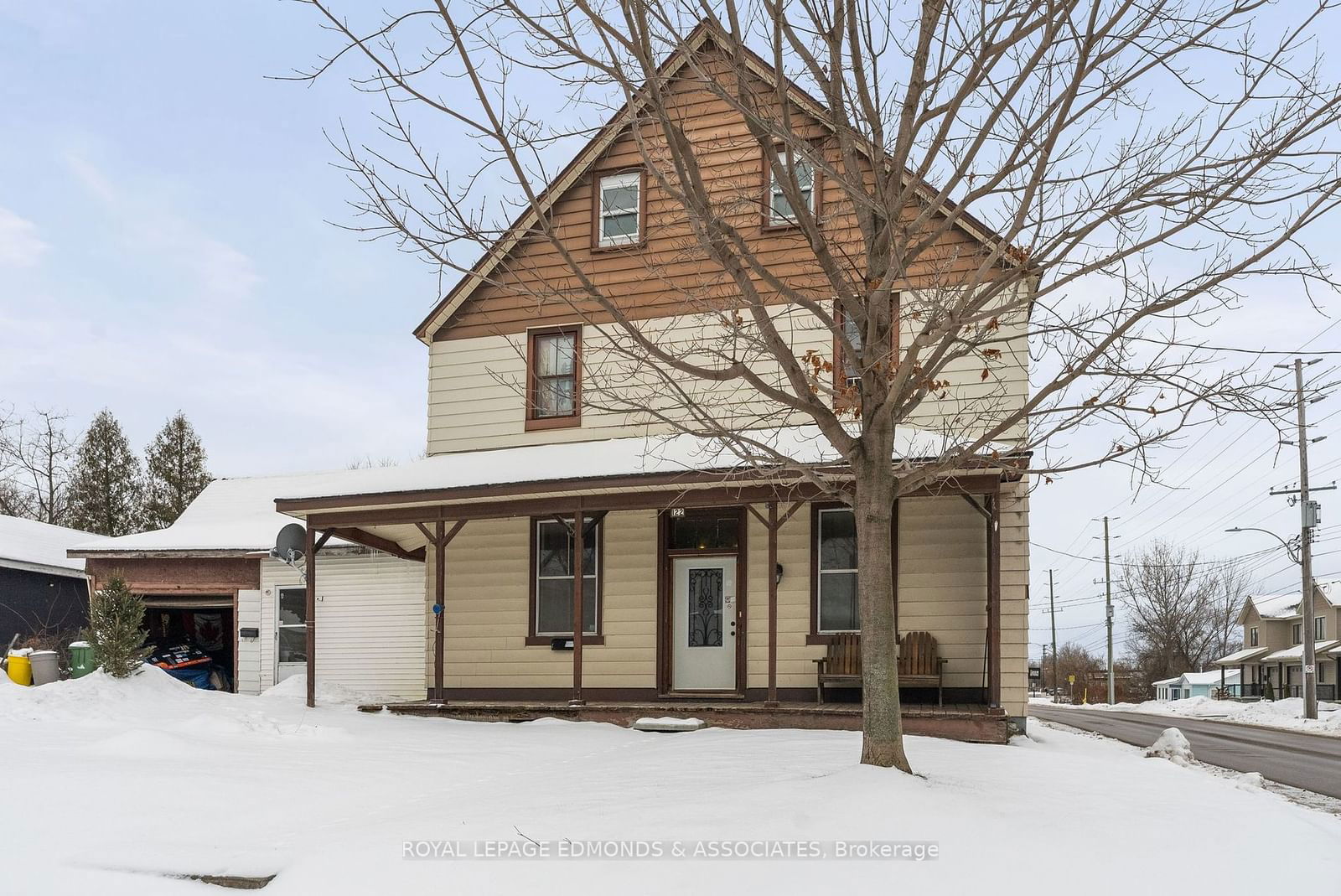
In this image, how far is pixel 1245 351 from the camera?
6.96 m

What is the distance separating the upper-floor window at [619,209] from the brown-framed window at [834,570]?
5.10 m

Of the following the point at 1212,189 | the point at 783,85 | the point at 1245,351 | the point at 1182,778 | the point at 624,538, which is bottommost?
the point at 1182,778

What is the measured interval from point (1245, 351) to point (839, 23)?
3.45m

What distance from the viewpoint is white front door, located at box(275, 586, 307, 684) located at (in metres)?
19.6

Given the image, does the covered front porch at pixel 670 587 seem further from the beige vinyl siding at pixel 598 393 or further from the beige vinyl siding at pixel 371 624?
the beige vinyl siding at pixel 371 624

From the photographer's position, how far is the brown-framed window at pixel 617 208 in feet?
51.3

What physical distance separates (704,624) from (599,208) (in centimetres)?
644

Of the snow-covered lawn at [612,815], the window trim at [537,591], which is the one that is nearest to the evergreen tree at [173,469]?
the window trim at [537,591]

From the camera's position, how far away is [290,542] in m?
17.1

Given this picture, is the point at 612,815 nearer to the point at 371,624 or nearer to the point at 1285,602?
the point at 371,624

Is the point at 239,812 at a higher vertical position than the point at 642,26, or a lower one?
lower

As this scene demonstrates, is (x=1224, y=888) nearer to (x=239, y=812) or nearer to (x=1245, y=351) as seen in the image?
(x=1245, y=351)

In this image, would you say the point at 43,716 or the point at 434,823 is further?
the point at 43,716

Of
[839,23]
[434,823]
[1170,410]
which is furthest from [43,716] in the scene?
[1170,410]
